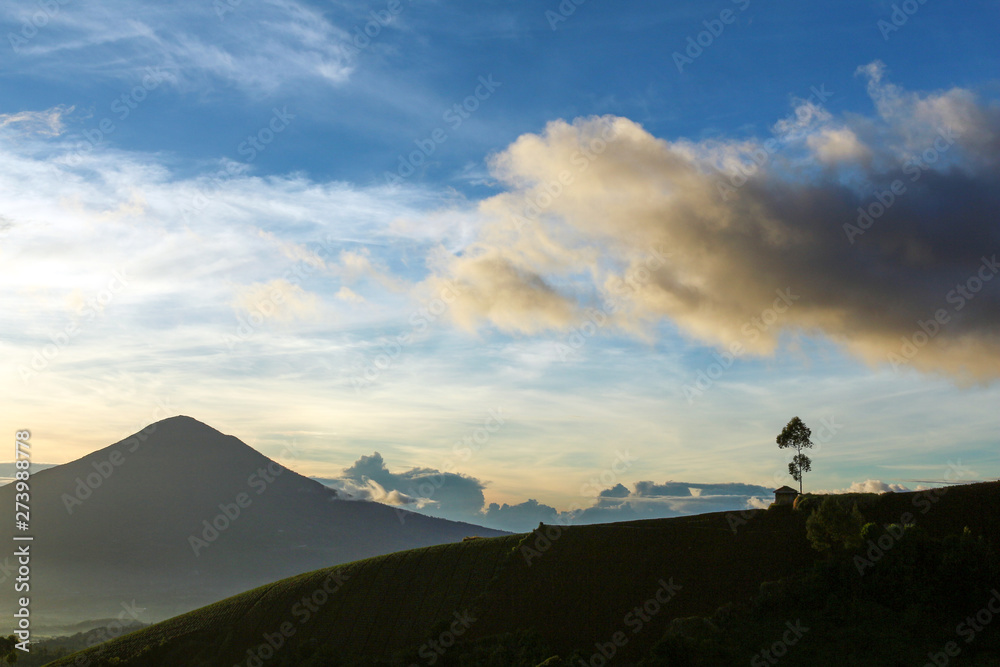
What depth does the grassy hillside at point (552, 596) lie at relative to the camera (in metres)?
56.0

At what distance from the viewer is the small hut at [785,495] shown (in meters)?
70.2

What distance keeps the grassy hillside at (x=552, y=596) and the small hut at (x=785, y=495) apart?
1932 mm

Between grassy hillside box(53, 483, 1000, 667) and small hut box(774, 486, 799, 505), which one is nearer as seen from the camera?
grassy hillside box(53, 483, 1000, 667)

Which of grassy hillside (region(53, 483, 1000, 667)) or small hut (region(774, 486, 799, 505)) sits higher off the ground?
small hut (region(774, 486, 799, 505))

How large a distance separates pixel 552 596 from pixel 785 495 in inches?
1009

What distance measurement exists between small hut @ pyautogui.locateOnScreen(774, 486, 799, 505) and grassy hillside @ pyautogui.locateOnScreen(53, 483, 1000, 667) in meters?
1.93

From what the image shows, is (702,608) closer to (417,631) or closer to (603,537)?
(603,537)

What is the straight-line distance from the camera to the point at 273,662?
65250 millimetres

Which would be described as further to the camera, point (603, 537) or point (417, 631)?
point (603, 537)

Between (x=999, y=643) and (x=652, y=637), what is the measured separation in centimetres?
2195

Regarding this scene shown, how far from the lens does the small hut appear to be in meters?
70.2

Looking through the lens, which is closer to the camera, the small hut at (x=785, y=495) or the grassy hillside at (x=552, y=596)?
the grassy hillside at (x=552, y=596)

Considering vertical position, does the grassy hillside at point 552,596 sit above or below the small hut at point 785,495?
below

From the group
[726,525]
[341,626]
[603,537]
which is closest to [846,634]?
[726,525]
